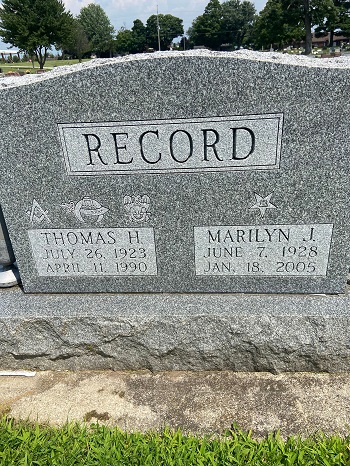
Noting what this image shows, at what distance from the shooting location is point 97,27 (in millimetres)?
63656

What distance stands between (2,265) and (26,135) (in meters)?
1.01

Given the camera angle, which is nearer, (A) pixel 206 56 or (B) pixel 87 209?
(A) pixel 206 56

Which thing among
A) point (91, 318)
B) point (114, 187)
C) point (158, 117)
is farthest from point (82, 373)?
point (158, 117)

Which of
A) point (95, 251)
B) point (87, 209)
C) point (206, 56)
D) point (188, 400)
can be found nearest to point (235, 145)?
point (206, 56)

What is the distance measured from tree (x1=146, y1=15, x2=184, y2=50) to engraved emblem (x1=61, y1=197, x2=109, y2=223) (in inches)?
3125

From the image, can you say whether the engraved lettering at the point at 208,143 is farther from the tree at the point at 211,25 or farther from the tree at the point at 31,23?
the tree at the point at 211,25

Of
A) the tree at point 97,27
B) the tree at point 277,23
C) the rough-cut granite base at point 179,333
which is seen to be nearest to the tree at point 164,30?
the tree at point 97,27

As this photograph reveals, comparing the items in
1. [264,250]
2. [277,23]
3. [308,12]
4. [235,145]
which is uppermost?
[308,12]

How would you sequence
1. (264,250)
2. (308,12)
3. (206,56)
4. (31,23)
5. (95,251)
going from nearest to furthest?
1. (206,56)
2. (264,250)
3. (95,251)
4. (308,12)
5. (31,23)

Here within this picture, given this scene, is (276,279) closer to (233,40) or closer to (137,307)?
(137,307)

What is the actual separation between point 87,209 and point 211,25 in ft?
239

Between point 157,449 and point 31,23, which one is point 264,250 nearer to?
point 157,449

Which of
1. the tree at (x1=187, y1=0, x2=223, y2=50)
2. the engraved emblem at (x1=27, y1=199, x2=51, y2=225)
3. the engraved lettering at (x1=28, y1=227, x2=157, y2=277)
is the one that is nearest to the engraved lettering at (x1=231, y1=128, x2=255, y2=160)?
the engraved lettering at (x1=28, y1=227, x2=157, y2=277)

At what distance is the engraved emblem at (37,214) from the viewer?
236 centimetres
